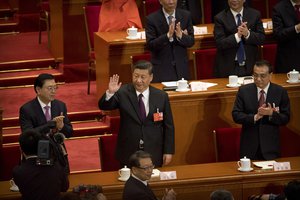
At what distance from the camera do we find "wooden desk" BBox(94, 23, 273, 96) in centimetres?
916

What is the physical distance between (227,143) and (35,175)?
7.88 ft

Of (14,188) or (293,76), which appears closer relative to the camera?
(14,188)

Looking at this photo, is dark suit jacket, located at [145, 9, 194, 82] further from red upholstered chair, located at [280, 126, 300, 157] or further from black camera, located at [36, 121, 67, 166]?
black camera, located at [36, 121, 67, 166]

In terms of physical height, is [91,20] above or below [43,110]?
above

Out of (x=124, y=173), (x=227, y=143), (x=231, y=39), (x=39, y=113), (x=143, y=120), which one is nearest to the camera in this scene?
(x=124, y=173)

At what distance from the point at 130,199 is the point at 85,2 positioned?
501 cm

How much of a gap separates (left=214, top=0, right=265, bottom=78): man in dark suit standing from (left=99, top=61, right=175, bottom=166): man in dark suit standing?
1397mm

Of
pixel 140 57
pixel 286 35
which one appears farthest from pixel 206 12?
pixel 286 35

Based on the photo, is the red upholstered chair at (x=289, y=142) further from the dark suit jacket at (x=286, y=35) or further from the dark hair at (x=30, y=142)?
the dark hair at (x=30, y=142)

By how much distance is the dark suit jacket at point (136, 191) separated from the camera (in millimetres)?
6098

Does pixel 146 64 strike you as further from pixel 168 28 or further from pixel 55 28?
pixel 55 28

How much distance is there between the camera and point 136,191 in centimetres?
611

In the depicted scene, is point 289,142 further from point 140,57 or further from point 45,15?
point 45,15

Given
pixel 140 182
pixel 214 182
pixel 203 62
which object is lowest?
pixel 214 182
